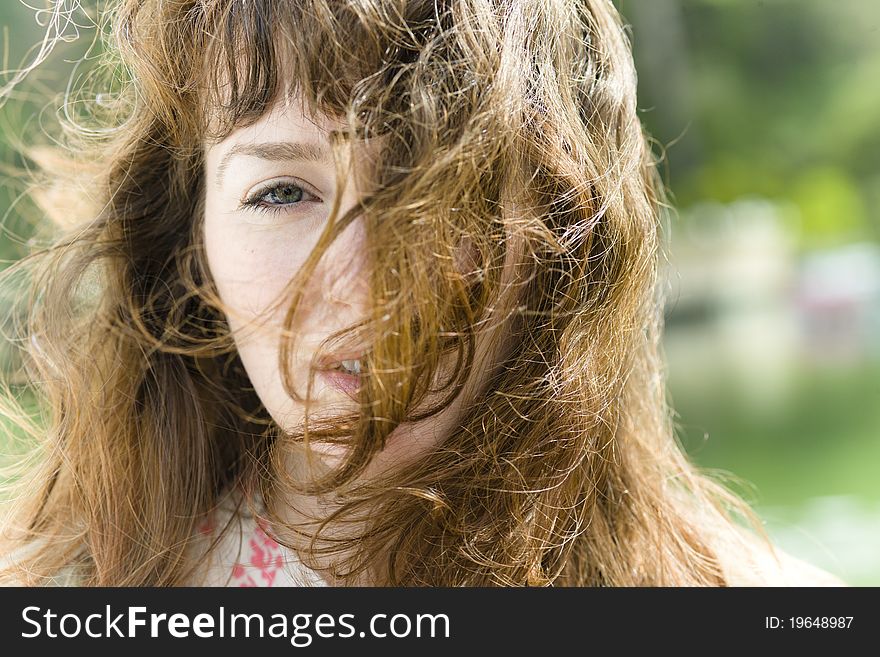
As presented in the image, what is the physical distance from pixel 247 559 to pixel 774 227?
3.36 m

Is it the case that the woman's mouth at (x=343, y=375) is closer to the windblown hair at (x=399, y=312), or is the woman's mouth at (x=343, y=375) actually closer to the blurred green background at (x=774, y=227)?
the windblown hair at (x=399, y=312)

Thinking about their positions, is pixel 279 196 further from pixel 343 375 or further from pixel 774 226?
pixel 774 226

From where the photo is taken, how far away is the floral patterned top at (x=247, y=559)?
0.72 m

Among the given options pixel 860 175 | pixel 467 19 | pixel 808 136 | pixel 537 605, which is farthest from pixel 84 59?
pixel 860 175

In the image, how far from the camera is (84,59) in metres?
0.79

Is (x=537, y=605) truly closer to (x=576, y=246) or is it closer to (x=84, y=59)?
(x=576, y=246)

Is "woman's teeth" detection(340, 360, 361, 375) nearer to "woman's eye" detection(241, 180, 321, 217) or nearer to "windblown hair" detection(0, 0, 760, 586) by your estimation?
"windblown hair" detection(0, 0, 760, 586)

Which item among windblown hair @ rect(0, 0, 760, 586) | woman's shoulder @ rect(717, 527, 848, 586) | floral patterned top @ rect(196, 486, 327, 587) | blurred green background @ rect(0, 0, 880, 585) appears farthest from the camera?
blurred green background @ rect(0, 0, 880, 585)

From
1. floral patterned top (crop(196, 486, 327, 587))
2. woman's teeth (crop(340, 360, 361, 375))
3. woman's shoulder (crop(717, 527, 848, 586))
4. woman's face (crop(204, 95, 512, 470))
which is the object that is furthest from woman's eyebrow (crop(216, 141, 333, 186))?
woman's shoulder (crop(717, 527, 848, 586))

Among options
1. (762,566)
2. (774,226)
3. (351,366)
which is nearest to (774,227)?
(774,226)

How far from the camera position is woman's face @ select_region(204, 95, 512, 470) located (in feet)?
1.95

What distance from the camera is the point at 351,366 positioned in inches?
24.7

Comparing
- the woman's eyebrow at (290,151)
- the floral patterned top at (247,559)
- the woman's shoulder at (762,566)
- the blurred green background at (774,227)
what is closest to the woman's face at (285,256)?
the woman's eyebrow at (290,151)

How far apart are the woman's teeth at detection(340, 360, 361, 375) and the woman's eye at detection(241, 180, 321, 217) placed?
0.46 feet
